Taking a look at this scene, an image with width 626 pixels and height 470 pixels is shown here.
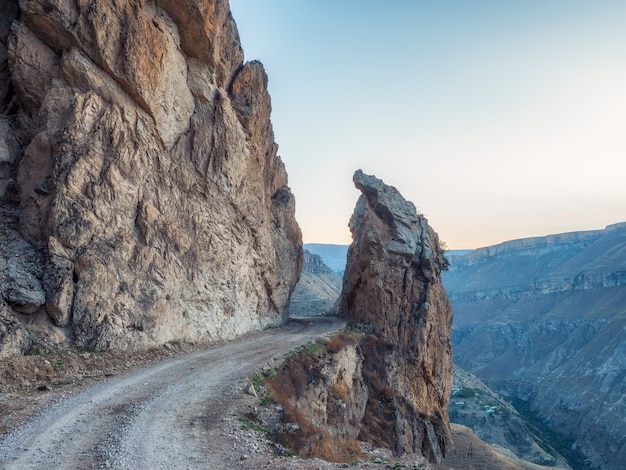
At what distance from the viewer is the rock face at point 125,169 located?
61.2 feet

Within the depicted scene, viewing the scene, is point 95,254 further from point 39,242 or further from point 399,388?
point 399,388

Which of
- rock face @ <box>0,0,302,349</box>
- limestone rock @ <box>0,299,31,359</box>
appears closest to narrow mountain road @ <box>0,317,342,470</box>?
limestone rock @ <box>0,299,31,359</box>

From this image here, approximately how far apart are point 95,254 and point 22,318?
3.84 metres

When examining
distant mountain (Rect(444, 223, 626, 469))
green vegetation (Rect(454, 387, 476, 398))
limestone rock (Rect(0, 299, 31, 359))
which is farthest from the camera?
green vegetation (Rect(454, 387, 476, 398))

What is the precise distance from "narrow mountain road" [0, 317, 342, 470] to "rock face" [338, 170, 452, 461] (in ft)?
54.1

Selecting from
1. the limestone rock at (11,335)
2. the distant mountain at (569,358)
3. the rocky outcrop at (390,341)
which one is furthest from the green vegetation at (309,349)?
the distant mountain at (569,358)

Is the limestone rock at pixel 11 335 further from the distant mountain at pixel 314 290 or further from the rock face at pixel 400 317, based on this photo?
the distant mountain at pixel 314 290

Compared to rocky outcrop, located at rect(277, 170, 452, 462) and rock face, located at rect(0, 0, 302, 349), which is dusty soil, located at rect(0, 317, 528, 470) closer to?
rock face, located at rect(0, 0, 302, 349)

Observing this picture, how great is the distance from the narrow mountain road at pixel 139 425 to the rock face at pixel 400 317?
16.5m

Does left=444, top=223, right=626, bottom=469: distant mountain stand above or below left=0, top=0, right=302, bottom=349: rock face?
below

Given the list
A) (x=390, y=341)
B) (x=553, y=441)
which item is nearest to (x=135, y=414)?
(x=390, y=341)

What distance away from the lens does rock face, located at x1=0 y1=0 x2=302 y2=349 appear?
1866 centimetres

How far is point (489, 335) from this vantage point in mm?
177250

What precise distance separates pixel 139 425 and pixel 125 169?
47.9 feet
